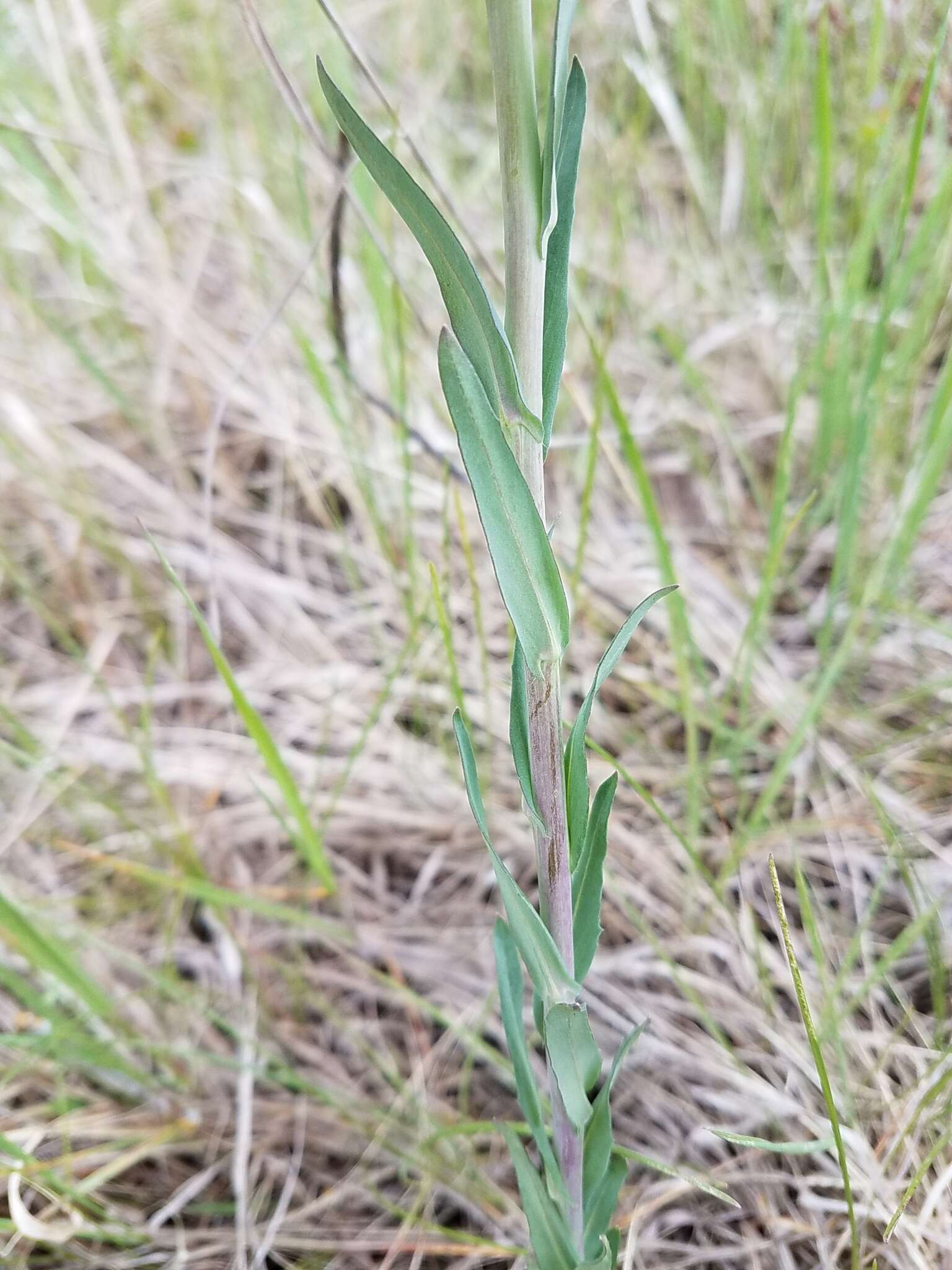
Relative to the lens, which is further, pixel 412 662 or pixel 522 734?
pixel 412 662

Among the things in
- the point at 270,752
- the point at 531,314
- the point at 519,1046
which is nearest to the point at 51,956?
the point at 270,752

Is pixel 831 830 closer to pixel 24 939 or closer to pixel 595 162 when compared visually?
pixel 24 939

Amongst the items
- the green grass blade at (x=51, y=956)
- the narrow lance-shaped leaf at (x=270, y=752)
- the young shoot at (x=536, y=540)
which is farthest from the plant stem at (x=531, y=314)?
the green grass blade at (x=51, y=956)

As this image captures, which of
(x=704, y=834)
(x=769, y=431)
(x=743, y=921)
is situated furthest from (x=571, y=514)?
(x=743, y=921)

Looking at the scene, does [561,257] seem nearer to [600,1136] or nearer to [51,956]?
[600,1136]

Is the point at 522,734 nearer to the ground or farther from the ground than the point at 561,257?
nearer to the ground

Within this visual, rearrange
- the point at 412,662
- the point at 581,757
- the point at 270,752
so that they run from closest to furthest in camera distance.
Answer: the point at 581,757 → the point at 270,752 → the point at 412,662

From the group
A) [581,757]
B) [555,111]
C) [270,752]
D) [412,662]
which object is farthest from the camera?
[412,662]
